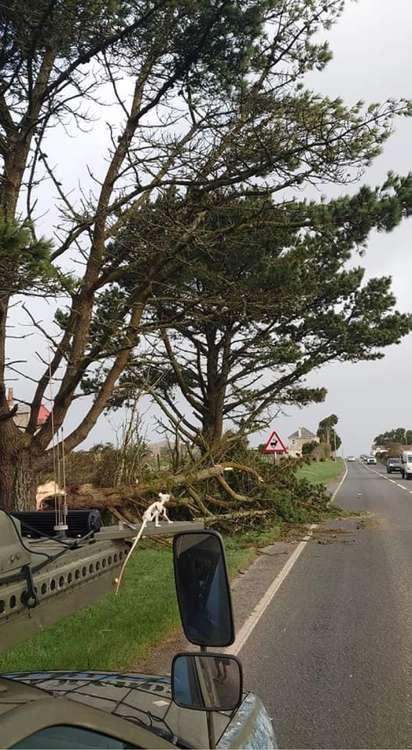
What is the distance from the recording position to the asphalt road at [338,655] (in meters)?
5.05

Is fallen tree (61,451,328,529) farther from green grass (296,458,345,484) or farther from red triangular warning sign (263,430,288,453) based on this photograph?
green grass (296,458,345,484)

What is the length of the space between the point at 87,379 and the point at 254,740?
17.8 m

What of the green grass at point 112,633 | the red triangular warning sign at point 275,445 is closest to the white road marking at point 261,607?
the green grass at point 112,633

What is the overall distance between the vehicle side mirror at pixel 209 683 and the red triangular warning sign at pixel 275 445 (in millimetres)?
20042

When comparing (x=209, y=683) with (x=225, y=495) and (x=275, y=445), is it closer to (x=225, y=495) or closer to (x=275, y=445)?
(x=225, y=495)

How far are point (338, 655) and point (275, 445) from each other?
16.1 metres

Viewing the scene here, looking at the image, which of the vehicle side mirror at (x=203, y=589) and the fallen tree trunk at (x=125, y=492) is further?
the fallen tree trunk at (x=125, y=492)

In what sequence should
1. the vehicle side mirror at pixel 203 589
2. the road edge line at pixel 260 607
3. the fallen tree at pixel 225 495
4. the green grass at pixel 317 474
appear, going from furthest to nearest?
the green grass at pixel 317 474
the fallen tree at pixel 225 495
the road edge line at pixel 260 607
the vehicle side mirror at pixel 203 589

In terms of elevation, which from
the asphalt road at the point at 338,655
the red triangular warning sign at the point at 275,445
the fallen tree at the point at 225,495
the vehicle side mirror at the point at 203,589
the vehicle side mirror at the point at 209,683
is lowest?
the asphalt road at the point at 338,655

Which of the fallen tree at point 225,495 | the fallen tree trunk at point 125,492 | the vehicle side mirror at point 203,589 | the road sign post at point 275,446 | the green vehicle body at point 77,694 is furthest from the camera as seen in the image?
the road sign post at point 275,446

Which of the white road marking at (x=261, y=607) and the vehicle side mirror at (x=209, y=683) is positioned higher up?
the vehicle side mirror at (x=209, y=683)

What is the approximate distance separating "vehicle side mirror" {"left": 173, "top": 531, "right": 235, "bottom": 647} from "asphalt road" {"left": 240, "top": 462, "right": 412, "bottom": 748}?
9.29 ft

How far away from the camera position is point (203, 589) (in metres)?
2.42

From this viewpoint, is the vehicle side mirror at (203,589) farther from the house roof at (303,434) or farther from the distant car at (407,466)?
the house roof at (303,434)
